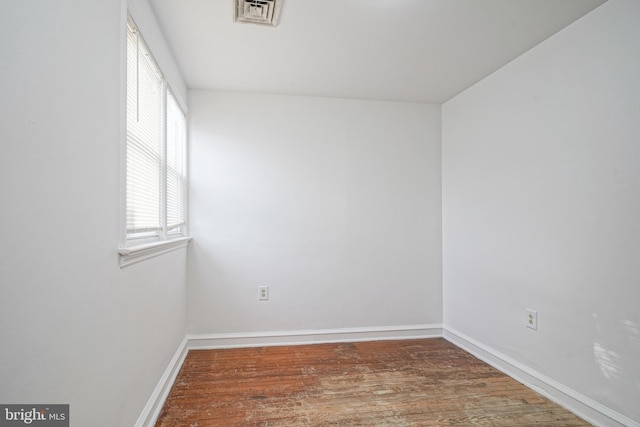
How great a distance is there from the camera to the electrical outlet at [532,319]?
2.21 m

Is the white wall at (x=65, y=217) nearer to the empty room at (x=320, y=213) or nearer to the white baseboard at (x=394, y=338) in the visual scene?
the empty room at (x=320, y=213)

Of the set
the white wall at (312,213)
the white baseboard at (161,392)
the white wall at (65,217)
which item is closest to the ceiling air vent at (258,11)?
the white wall at (65,217)

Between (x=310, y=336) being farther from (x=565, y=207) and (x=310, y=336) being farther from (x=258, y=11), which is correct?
(x=258, y=11)

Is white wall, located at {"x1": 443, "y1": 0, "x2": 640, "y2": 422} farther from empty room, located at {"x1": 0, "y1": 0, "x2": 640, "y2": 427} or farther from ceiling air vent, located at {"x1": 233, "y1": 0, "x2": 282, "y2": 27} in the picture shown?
ceiling air vent, located at {"x1": 233, "y1": 0, "x2": 282, "y2": 27}

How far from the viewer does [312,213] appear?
3.13 metres

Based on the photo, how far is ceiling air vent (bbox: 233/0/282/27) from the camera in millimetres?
1791

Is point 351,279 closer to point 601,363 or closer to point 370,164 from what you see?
point 370,164

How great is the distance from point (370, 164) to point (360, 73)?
2.96ft

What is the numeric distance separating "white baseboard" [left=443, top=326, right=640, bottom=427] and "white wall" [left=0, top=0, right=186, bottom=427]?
2.46 metres

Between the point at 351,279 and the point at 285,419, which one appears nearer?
the point at 285,419

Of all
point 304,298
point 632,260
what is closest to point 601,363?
point 632,260

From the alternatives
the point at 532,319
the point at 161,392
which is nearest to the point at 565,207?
the point at 532,319

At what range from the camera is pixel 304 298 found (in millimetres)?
3082

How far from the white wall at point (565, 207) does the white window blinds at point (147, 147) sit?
2505mm
